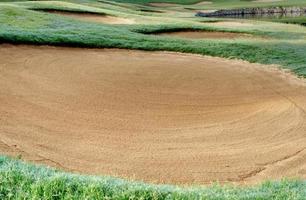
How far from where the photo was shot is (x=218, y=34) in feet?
87.6

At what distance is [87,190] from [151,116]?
589cm

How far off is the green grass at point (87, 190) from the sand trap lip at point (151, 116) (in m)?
1.83

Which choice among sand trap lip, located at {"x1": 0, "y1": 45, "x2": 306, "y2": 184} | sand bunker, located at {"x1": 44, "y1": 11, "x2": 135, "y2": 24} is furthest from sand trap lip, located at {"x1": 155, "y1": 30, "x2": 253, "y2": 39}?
sand trap lip, located at {"x1": 0, "y1": 45, "x2": 306, "y2": 184}

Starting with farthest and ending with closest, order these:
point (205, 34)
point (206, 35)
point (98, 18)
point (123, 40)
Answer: point (98, 18) → point (205, 34) → point (206, 35) → point (123, 40)

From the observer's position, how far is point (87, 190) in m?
7.70

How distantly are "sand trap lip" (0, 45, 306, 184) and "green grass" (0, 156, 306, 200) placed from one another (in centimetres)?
183

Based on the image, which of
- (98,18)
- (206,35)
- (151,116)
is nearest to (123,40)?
(206,35)

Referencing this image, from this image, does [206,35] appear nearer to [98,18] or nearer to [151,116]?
[98,18]

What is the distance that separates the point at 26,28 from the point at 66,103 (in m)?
9.07

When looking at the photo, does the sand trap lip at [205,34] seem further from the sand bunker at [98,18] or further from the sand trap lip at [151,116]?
the sand trap lip at [151,116]

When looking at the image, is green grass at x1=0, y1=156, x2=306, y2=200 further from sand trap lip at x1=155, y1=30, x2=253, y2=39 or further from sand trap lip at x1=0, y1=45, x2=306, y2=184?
sand trap lip at x1=155, y1=30, x2=253, y2=39

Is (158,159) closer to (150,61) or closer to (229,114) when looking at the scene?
(229,114)

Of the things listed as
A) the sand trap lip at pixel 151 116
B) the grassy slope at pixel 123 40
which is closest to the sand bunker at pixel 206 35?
the grassy slope at pixel 123 40

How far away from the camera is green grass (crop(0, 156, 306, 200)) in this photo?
303 inches
